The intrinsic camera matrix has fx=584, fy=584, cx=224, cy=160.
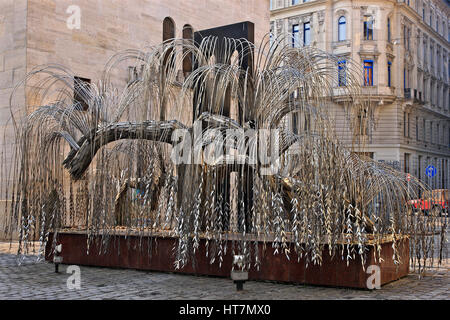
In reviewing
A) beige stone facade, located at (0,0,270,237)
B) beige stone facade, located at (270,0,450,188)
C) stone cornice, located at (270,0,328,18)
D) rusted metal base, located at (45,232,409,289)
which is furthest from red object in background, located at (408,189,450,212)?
stone cornice, located at (270,0,328,18)

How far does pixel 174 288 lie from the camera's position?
343 inches

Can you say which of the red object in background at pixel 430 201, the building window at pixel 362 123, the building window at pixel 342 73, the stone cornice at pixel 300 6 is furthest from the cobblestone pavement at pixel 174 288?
the stone cornice at pixel 300 6

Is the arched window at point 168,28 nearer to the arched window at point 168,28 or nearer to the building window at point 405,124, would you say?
the arched window at point 168,28

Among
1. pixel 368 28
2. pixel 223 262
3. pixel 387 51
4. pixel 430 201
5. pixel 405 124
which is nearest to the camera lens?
pixel 223 262

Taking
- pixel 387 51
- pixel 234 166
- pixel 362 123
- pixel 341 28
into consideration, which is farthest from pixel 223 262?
pixel 341 28

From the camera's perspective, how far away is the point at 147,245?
1023 cm

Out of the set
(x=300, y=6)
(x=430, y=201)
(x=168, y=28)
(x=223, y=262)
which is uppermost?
(x=300, y=6)

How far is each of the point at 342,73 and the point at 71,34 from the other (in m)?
11.7

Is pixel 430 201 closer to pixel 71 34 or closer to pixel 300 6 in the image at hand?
pixel 71 34

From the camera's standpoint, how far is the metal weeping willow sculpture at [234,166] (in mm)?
8164

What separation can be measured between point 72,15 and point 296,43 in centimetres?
1106

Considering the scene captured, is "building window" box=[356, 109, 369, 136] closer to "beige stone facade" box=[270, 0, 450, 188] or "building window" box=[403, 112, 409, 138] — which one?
"beige stone facade" box=[270, 0, 450, 188]
